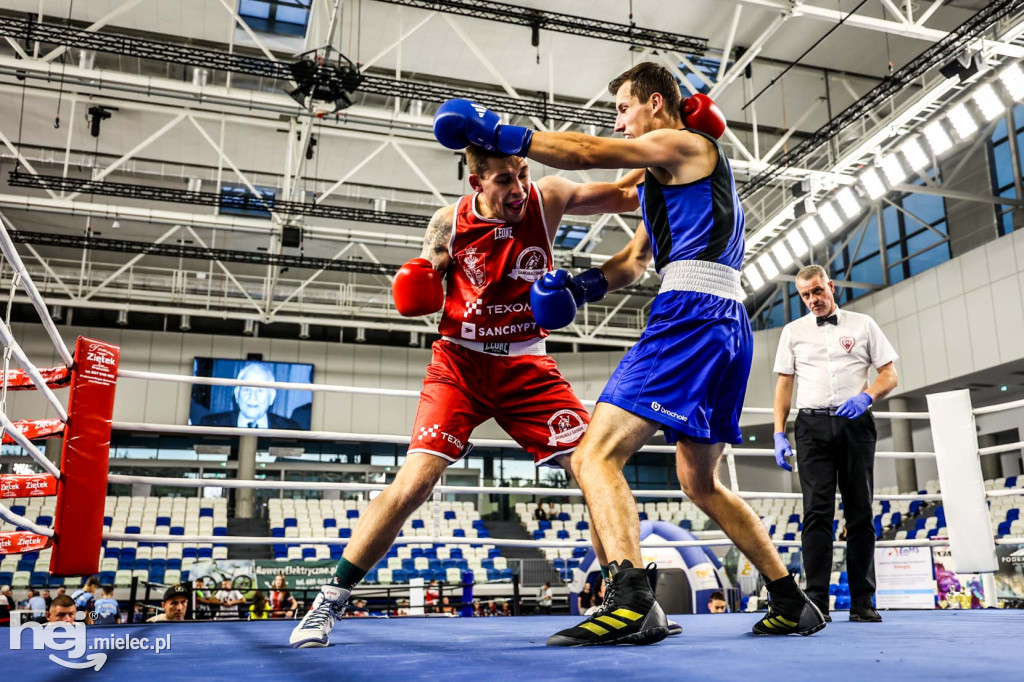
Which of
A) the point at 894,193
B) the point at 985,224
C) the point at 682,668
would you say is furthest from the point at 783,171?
the point at 682,668

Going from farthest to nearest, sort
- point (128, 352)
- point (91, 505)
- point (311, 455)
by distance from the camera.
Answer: point (311, 455) < point (128, 352) < point (91, 505)

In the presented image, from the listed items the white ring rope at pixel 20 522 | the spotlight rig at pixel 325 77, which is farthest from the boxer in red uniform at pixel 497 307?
the spotlight rig at pixel 325 77

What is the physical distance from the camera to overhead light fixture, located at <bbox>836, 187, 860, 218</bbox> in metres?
9.70

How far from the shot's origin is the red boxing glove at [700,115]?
1802 mm

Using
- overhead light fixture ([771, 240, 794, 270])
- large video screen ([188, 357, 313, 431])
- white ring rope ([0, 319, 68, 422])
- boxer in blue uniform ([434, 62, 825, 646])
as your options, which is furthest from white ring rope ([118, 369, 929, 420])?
large video screen ([188, 357, 313, 431])

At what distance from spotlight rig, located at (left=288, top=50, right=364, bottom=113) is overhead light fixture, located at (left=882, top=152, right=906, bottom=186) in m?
5.94

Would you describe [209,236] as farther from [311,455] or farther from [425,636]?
[425,636]

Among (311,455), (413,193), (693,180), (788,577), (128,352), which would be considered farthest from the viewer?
(311,455)

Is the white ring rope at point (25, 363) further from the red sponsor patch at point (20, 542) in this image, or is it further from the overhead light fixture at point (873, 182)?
the overhead light fixture at point (873, 182)

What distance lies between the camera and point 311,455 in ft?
52.3

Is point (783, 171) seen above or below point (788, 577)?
above

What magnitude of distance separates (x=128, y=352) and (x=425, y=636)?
1436 centimetres

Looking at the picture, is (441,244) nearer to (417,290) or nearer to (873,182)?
(417,290)

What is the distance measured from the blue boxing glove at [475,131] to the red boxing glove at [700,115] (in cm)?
48
